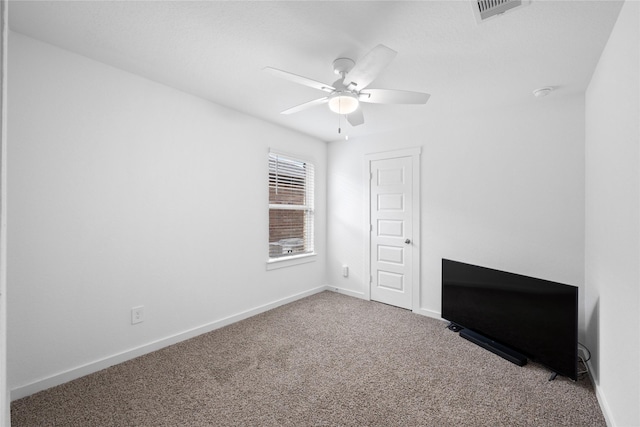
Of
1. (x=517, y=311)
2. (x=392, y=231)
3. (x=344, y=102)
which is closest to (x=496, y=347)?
(x=517, y=311)

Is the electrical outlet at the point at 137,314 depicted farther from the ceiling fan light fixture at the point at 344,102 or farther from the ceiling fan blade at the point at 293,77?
the ceiling fan light fixture at the point at 344,102

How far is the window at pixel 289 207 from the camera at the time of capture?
3713mm

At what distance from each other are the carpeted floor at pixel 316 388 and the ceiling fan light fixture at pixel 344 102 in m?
2.02

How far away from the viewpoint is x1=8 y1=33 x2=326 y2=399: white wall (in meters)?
1.90

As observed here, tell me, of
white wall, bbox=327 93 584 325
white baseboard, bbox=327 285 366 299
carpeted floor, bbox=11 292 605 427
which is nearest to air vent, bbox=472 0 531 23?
white wall, bbox=327 93 584 325

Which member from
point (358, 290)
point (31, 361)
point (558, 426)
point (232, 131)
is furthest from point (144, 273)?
point (558, 426)

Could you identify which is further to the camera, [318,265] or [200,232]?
[318,265]

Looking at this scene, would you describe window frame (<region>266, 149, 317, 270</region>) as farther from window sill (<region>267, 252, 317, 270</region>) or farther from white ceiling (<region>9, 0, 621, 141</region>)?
white ceiling (<region>9, 0, 621, 141</region>)

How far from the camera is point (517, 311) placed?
247 cm

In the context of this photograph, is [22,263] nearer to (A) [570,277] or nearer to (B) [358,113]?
(B) [358,113]

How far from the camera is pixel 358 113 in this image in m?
2.33

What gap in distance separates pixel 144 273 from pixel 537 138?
3.83m

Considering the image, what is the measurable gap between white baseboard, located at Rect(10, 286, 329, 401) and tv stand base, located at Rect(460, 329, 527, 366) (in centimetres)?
225

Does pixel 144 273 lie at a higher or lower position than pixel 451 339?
higher
